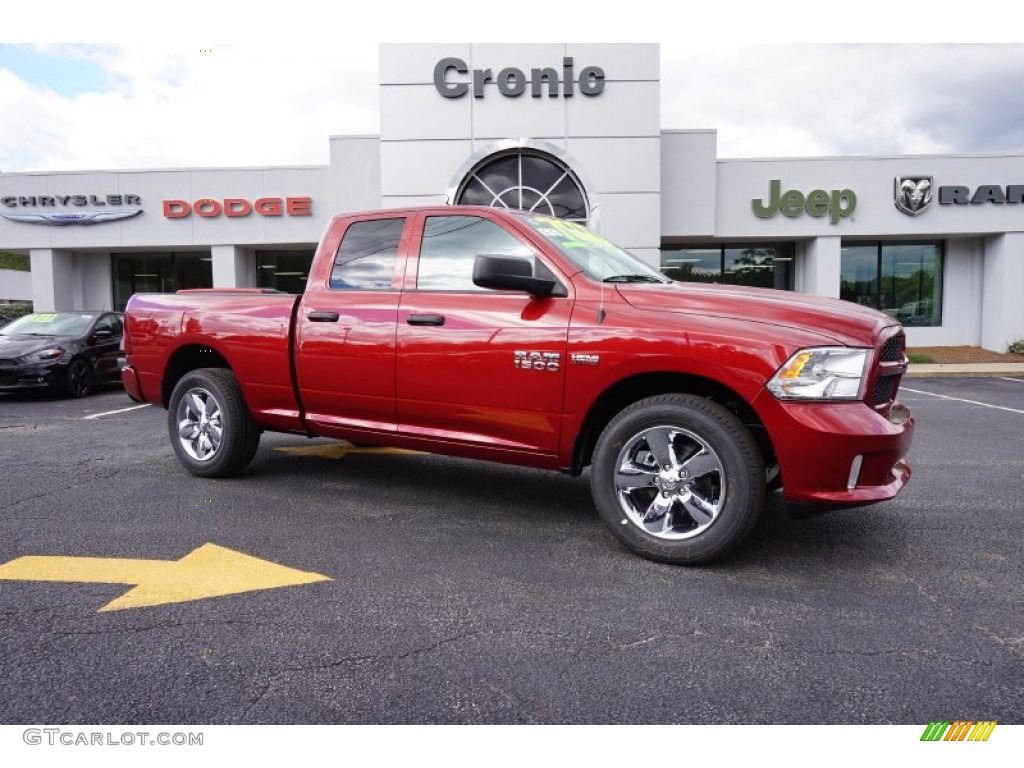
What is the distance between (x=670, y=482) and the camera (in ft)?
11.9

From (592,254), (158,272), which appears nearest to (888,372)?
(592,254)

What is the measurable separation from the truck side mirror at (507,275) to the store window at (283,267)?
66.9ft

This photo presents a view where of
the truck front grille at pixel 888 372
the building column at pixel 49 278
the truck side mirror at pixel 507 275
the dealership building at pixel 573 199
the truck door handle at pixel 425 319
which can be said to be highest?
the dealership building at pixel 573 199

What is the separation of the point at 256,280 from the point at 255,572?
840 inches

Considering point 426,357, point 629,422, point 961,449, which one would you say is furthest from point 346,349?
point 961,449

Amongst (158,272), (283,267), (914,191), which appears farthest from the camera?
(158,272)

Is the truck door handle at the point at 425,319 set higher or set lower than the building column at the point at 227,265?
lower

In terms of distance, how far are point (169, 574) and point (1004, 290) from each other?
2299 cm

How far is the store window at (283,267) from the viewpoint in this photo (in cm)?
2314

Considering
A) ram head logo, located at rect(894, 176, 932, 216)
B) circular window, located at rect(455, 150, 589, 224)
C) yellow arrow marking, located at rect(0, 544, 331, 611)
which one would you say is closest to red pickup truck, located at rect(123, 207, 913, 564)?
yellow arrow marking, located at rect(0, 544, 331, 611)

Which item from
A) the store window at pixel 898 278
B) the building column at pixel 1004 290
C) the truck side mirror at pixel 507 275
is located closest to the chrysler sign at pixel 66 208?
the truck side mirror at pixel 507 275

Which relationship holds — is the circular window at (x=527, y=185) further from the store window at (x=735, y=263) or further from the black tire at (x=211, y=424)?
the black tire at (x=211, y=424)

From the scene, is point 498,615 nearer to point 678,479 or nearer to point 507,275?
point 678,479

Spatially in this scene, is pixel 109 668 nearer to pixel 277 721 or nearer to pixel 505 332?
pixel 277 721
